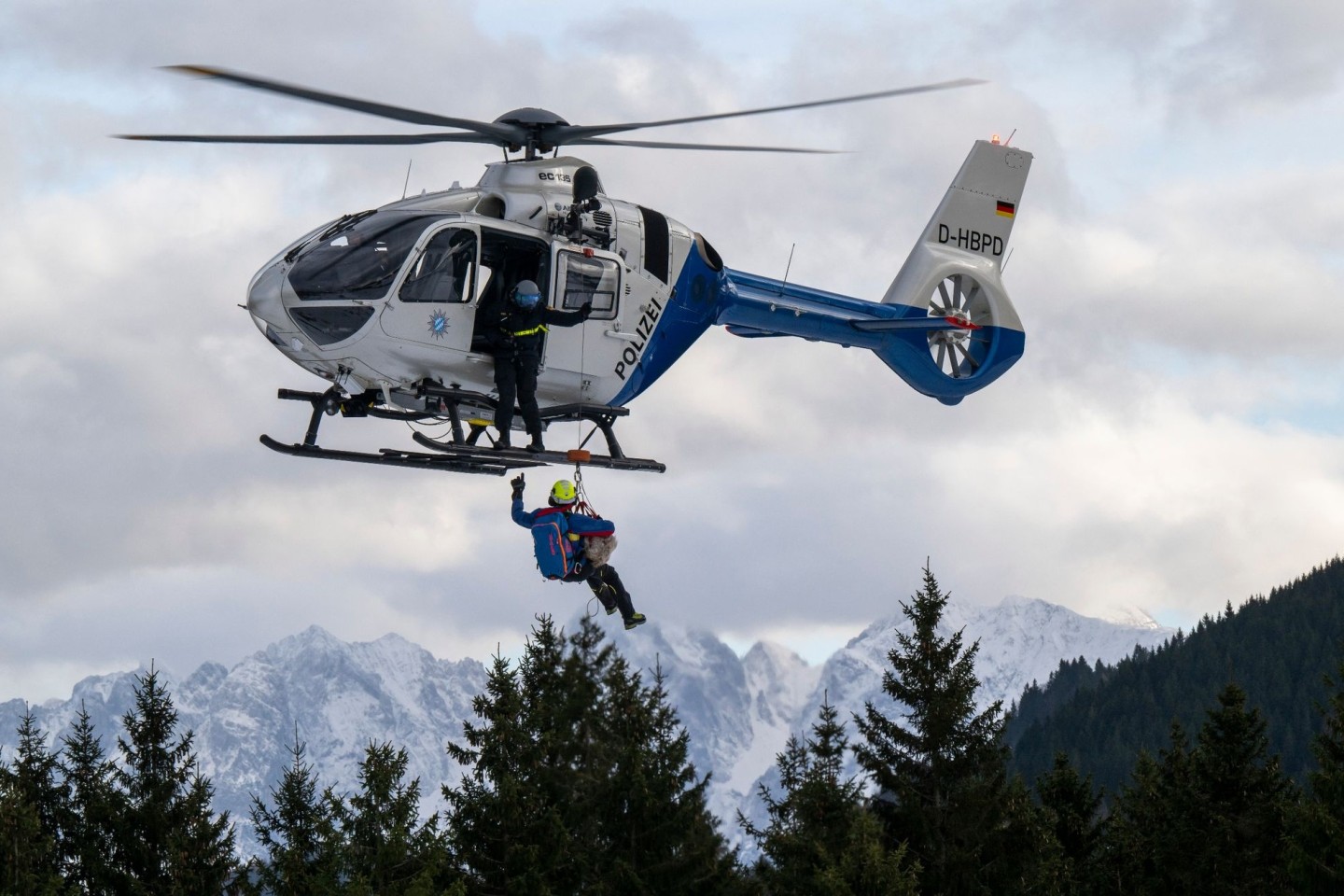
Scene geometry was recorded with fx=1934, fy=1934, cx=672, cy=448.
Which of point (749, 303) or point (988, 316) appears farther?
point (988, 316)

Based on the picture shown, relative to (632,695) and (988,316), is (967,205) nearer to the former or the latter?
(988,316)

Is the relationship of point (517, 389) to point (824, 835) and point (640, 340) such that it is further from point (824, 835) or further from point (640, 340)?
point (824, 835)

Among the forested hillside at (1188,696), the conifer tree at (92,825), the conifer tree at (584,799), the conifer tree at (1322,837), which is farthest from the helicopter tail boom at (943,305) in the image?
the forested hillside at (1188,696)

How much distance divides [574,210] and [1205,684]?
17250 centimetres

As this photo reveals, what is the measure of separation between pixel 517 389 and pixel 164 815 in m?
20.1

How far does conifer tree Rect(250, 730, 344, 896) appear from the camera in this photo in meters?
36.7

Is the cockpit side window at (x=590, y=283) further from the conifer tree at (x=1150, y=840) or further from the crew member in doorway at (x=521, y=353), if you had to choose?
the conifer tree at (x=1150, y=840)

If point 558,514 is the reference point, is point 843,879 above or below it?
below

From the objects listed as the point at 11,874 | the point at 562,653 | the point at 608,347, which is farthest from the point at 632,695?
the point at 608,347

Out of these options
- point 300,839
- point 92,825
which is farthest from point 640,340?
point 92,825

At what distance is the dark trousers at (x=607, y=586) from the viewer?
2714cm

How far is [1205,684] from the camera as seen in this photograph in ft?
621

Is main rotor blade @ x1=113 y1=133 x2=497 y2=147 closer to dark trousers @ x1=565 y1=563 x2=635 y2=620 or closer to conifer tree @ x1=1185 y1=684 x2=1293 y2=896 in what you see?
dark trousers @ x1=565 y1=563 x2=635 y2=620

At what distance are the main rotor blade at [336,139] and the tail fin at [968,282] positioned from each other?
33.7 ft
